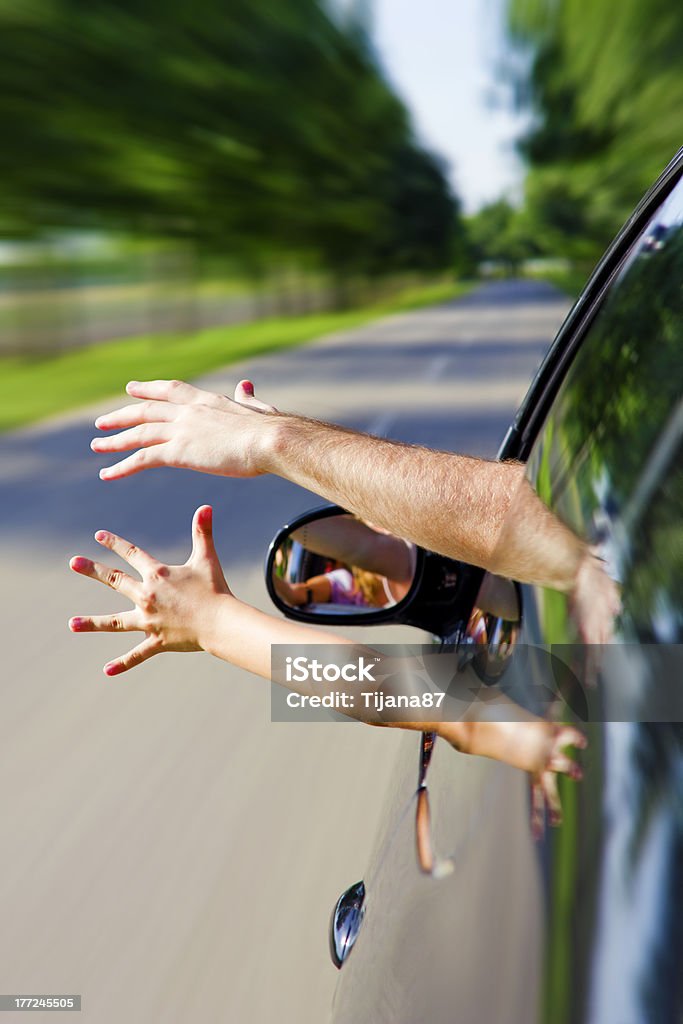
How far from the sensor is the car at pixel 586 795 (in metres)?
0.70

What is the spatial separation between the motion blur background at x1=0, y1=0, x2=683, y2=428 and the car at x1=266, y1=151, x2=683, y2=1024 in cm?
1098

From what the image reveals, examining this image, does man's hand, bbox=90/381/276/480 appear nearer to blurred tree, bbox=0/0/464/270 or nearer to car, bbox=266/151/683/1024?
car, bbox=266/151/683/1024

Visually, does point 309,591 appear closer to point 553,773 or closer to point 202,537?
point 202,537

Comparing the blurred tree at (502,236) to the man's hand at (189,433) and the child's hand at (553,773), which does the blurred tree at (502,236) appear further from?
the child's hand at (553,773)

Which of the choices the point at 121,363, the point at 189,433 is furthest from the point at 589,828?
the point at 121,363

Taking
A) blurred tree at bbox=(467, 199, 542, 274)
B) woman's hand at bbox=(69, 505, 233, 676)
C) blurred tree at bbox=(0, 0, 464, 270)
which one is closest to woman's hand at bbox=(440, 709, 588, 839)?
woman's hand at bbox=(69, 505, 233, 676)

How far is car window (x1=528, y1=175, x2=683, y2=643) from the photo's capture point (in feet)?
2.63

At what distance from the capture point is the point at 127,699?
362 cm

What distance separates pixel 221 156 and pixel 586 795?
32.1 meters

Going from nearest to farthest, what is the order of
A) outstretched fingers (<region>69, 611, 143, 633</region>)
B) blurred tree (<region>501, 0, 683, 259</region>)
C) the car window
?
the car window → outstretched fingers (<region>69, 611, 143, 633</region>) → blurred tree (<region>501, 0, 683, 259</region>)

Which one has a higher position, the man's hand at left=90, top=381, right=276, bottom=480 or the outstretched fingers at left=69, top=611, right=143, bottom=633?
the man's hand at left=90, top=381, right=276, bottom=480

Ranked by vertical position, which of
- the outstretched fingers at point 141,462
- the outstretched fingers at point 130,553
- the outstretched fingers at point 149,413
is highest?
the outstretched fingers at point 149,413

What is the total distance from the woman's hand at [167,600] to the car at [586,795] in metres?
0.29

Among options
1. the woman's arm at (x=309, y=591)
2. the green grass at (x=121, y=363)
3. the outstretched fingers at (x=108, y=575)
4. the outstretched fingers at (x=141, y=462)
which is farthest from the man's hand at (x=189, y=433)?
the green grass at (x=121, y=363)
